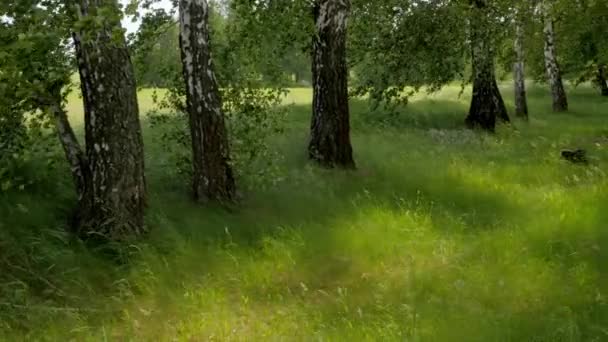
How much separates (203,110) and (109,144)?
6.40ft

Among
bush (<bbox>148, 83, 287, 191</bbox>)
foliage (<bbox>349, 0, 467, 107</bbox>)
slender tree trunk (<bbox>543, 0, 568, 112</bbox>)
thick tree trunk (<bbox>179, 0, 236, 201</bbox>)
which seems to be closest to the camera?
thick tree trunk (<bbox>179, 0, 236, 201</bbox>)

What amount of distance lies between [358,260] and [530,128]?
53.4ft

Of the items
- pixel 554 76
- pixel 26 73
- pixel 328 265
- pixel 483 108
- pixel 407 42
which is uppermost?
pixel 407 42

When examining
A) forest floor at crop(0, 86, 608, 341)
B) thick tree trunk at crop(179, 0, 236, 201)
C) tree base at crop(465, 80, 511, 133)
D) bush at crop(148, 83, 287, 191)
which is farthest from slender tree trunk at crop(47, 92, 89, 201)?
tree base at crop(465, 80, 511, 133)

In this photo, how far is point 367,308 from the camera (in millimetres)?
5918

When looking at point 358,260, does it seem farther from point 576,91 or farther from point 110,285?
point 576,91

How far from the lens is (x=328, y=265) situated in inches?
285

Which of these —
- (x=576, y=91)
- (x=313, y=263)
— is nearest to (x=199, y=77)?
(x=313, y=263)

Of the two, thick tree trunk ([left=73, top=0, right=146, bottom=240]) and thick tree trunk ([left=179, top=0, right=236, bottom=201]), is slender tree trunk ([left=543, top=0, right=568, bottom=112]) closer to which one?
thick tree trunk ([left=179, top=0, right=236, bottom=201])

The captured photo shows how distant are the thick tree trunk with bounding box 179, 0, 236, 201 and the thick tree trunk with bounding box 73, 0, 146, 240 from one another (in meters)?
1.42

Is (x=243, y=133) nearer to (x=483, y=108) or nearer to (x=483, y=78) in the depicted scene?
(x=483, y=78)

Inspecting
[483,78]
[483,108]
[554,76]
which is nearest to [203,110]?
[483,78]

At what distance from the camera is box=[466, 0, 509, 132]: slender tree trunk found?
14.2 meters

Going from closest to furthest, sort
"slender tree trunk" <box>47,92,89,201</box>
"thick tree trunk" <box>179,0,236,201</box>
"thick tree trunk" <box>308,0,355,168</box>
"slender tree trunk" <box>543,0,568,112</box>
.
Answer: "slender tree trunk" <box>47,92,89,201</box> → "thick tree trunk" <box>179,0,236,201</box> → "thick tree trunk" <box>308,0,355,168</box> → "slender tree trunk" <box>543,0,568,112</box>
